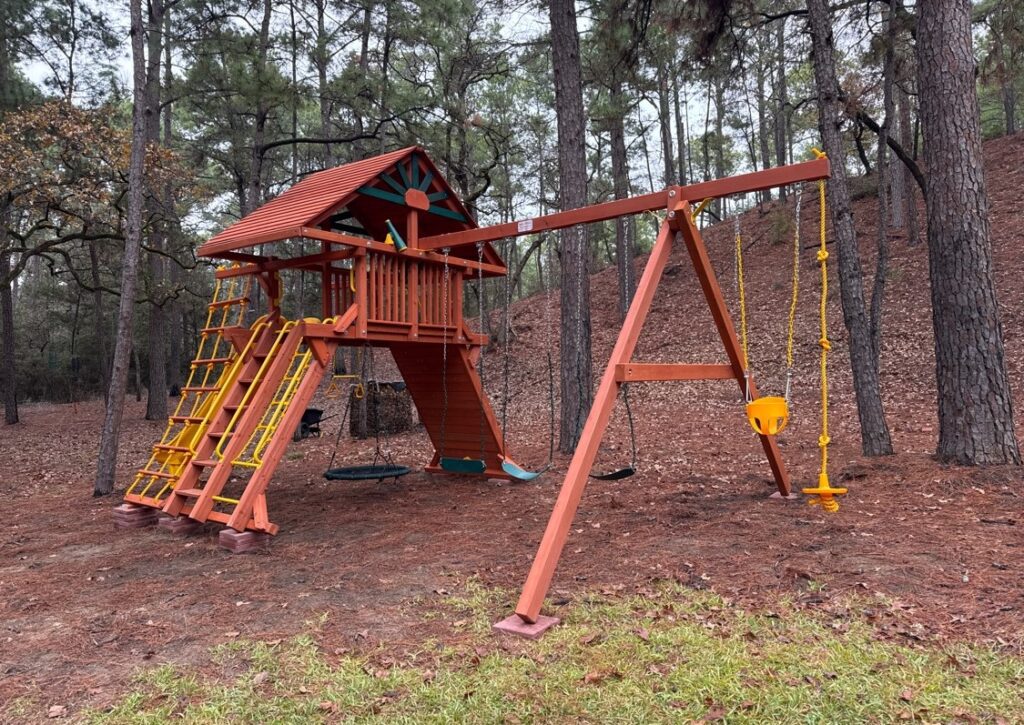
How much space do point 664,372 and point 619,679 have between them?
233 cm

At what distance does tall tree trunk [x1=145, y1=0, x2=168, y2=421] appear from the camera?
10.8 m

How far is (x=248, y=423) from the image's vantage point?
579 cm

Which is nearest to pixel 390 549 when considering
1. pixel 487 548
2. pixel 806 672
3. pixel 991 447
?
pixel 487 548

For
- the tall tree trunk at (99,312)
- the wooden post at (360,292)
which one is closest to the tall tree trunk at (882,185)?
the wooden post at (360,292)

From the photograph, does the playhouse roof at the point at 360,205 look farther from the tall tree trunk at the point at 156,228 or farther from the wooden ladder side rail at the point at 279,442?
the tall tree trunk at the point at 156,228

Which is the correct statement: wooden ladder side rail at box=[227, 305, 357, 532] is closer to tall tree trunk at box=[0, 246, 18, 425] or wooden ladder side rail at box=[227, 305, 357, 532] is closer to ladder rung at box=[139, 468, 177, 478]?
ladder rung at box=[139, 468, 177, 478]

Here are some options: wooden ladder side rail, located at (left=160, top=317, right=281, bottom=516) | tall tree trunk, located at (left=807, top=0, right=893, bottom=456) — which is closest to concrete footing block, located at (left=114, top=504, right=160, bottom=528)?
wooden ladder side rail, located at (left=160, top=317, right=281, bottom=516)

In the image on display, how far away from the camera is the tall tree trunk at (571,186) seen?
27.7 ft

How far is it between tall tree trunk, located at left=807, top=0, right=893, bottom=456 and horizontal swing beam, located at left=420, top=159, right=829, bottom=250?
2314mm

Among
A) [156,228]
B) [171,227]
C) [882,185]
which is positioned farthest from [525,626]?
[171,227]

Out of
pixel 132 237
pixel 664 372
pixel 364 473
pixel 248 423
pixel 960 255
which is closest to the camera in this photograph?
pixel 664 372

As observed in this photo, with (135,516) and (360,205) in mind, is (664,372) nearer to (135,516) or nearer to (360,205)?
(360,205)

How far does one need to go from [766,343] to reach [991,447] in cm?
906

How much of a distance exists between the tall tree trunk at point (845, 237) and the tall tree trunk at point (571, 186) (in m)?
2.81
